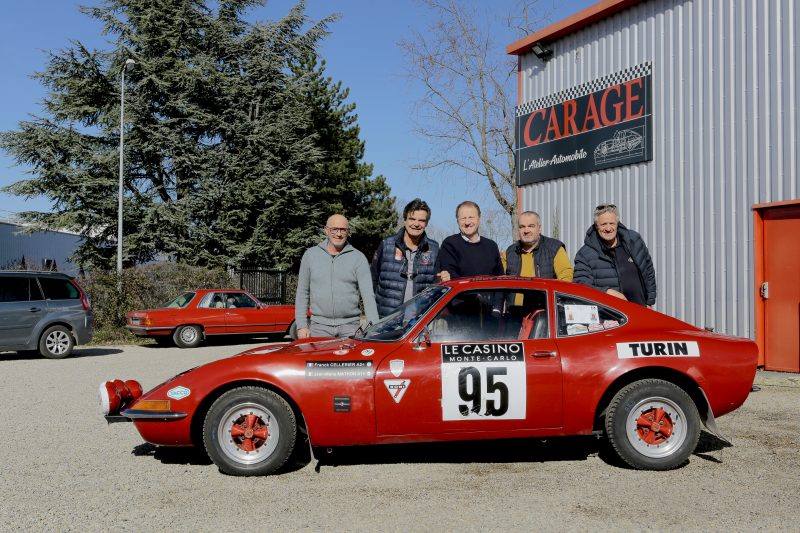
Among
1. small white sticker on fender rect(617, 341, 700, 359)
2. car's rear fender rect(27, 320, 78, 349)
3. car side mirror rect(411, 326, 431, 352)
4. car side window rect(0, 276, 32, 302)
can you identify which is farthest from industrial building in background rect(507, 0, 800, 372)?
car side window rect(0, 276, 32, 302)

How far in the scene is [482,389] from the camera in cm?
499

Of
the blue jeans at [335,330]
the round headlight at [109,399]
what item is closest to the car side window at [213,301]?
the blue jeans at [335,330]

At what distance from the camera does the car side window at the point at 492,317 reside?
16.9 feet

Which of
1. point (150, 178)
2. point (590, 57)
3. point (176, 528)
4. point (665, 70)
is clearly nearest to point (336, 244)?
point (176, 528)

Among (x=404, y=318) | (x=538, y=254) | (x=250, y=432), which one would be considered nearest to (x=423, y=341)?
(x=404, y=318)

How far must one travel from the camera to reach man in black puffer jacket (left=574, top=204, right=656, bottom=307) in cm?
659

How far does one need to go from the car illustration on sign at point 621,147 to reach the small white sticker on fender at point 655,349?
8.12m

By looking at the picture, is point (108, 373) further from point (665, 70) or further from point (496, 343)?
point (665, 70)

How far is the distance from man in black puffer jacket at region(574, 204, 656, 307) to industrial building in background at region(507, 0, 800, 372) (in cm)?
476

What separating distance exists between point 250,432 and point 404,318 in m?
1.38

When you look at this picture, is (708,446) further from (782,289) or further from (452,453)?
(782,289)

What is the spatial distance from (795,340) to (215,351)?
10.9m

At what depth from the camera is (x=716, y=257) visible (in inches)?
439

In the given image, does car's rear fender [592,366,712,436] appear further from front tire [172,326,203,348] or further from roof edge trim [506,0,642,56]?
front tire [172,326,203,348]
